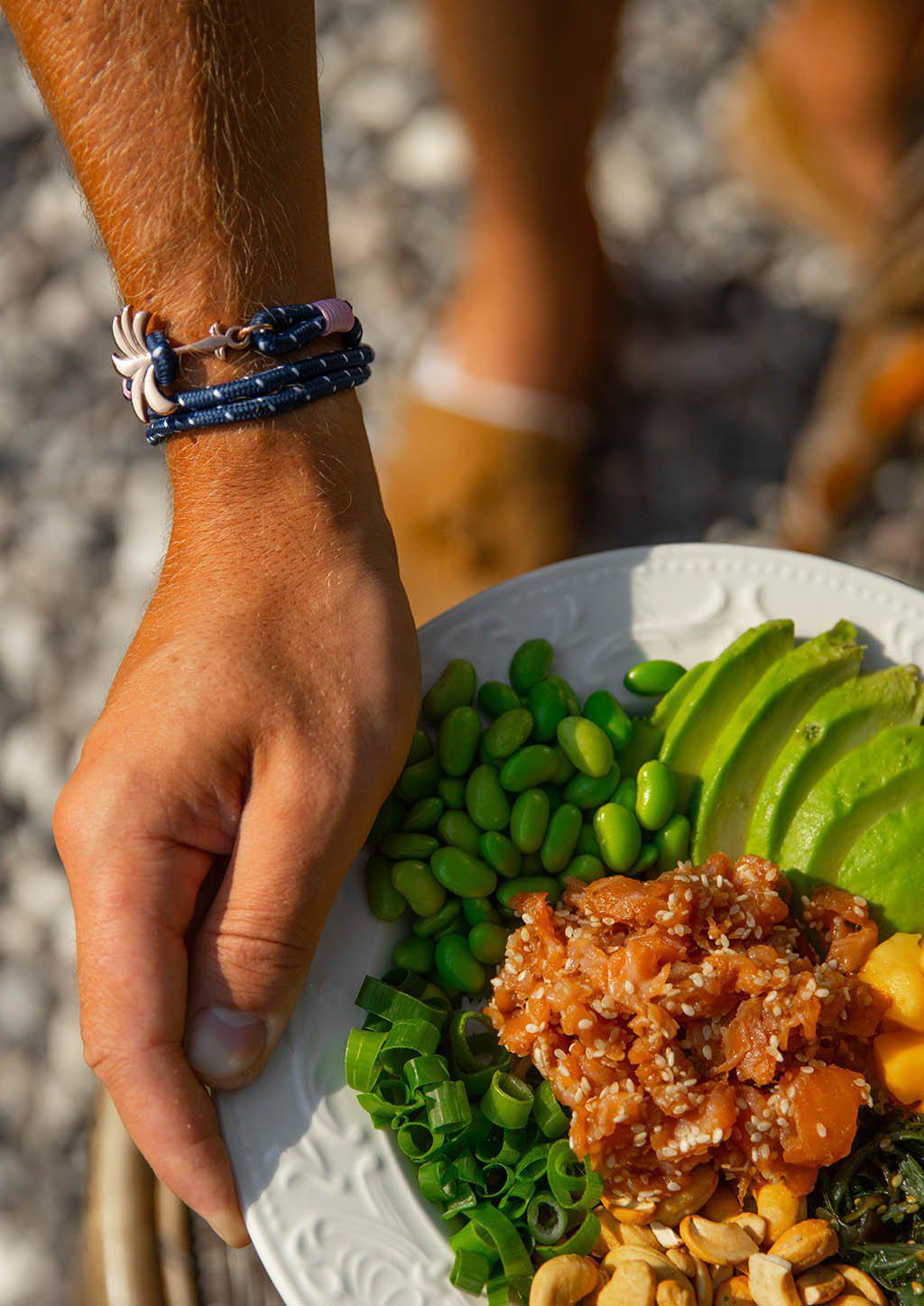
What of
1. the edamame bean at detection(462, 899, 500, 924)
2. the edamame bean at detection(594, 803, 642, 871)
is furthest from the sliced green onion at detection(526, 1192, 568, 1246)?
the edamame bean at detection(594, 803, 642, 871)

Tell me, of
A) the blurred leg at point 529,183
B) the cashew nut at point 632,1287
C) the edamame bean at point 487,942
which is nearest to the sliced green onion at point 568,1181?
the cashew nut at point 632,1287

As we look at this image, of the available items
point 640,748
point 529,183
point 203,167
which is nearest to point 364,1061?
point 640,748

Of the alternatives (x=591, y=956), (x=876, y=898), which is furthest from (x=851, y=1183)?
(x=591, y=956)

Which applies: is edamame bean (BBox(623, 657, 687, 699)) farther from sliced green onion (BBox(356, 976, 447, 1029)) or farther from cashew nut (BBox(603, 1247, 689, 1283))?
cashew nut (BBox(603, 1247, 689, 1283))

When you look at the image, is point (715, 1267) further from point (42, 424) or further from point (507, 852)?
point (42, 424)

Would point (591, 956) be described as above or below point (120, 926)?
below
